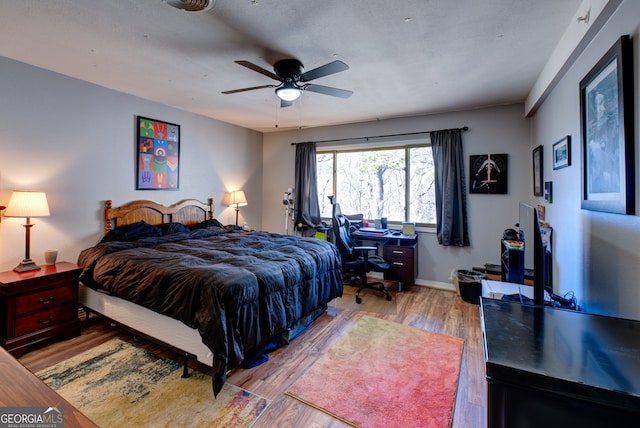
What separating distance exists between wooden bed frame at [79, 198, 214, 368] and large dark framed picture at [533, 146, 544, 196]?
3740 millimetres

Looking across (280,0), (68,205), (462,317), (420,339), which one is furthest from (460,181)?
(68,205)

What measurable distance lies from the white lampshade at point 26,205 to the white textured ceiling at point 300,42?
128cm

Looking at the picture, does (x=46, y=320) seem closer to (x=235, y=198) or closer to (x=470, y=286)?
(x=235, y=198)

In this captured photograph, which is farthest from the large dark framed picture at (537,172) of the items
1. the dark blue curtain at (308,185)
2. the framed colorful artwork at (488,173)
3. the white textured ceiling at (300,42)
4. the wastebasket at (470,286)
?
the dark blue curtain at (308,185)

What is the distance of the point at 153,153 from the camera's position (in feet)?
13.1

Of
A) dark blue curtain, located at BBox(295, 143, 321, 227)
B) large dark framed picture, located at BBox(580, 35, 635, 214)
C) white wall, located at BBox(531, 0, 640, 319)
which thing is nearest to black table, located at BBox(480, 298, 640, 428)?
white wall, located at BBox(531, 0, 640, 319)

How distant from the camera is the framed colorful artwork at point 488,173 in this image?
3.97 m

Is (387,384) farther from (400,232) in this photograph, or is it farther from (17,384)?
(400,232)

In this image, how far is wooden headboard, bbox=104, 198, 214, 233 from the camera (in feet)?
11.7

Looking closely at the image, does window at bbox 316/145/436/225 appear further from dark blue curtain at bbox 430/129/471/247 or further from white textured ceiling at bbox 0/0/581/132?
white textured ceiling at bbox 0/0/581/132

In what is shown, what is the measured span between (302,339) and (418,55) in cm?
284

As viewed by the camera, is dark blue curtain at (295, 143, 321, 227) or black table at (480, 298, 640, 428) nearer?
black table at (480, 298, 640, 428)

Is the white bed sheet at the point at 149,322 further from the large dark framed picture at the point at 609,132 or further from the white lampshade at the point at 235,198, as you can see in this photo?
the large dark framed picture at the point at 609,132

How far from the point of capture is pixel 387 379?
2.19 meters
